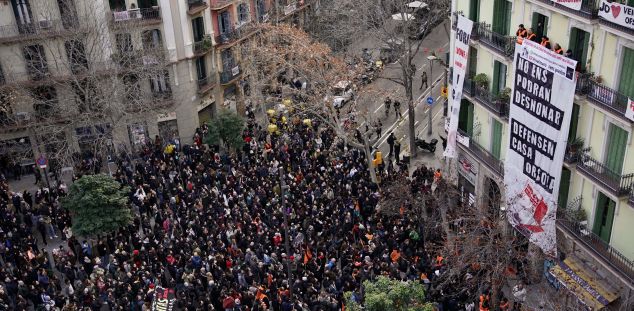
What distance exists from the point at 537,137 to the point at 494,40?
5486 mm

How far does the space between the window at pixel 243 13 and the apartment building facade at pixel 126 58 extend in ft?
2.40

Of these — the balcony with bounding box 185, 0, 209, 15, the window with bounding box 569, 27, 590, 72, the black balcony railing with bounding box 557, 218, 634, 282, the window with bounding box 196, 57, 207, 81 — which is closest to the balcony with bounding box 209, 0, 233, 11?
the balcony with bounding box 185, 0, 209, 15

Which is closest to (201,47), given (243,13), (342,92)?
(243,13)

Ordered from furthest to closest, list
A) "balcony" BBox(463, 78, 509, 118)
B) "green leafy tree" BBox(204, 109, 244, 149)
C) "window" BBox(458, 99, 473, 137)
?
"green leafy tree" BBox(204, 109, 244, 149) → "window" BBox(458, 99, 473, 137) → "balcony" BBox(463, 78, 509, 118)

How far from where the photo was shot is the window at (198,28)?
4644cm

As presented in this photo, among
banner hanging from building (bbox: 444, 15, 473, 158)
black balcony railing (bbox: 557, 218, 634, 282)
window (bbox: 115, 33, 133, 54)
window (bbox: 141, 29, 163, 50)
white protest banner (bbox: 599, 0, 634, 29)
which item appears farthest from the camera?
window (bbox: 141, 29, 163, 50)

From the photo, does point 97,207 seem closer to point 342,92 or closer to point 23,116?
point 23,116

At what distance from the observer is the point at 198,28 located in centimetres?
4688

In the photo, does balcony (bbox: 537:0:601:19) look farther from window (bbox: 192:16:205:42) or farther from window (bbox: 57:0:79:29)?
window (bbox: 192:16:205:42)

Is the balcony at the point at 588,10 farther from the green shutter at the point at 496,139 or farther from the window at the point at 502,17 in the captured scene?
the green shutter at the point at 496,139

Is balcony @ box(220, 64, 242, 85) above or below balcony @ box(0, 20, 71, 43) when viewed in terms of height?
below

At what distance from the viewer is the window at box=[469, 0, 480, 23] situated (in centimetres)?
3244

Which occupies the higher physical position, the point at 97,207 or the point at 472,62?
the point at 472,62

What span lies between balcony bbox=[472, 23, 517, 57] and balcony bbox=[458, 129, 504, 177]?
5.06 meters
